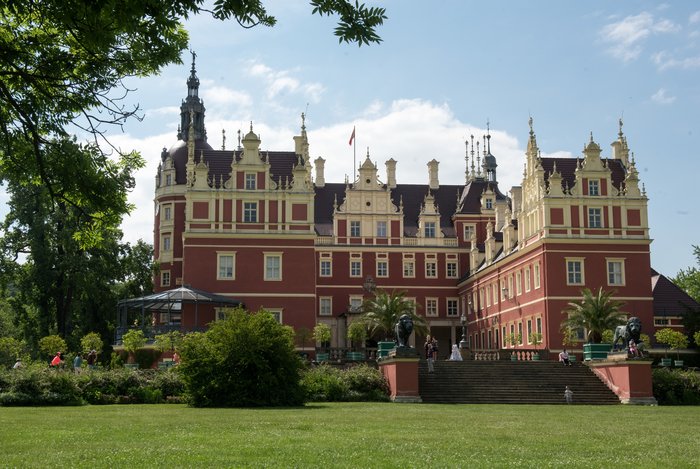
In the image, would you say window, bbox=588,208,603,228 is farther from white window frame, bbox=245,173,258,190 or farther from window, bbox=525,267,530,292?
white window frame, bbox=245,173,258,190

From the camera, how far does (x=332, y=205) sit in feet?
202

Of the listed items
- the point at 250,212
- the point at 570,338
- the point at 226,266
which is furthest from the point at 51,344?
the point at 570,338

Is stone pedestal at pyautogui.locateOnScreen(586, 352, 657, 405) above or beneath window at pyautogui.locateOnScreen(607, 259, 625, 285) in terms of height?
beneath

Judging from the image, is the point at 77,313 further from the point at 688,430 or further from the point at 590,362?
the point at 688,430

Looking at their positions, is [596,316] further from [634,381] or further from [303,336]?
[303,336]

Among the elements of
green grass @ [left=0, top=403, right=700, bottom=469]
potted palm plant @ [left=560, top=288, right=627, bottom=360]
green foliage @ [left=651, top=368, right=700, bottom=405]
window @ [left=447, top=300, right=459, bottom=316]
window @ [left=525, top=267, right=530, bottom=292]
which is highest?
window @ [left=525, top=267, right=530, bottom=292]

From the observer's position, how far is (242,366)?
24344 millimetres

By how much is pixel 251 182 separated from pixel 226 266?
6.05 m

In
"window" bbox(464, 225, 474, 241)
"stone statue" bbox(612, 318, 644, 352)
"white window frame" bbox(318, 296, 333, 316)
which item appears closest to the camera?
"stone statue" bbox(612, 318, 644, 352)

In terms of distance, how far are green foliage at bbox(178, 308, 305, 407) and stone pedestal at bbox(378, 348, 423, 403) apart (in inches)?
220

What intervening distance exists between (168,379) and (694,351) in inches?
1216

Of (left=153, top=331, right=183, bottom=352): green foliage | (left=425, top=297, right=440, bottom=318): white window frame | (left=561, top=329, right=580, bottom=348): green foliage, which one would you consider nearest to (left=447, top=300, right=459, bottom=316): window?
(left=425, top=297, right=440, bottom=318): white window frame

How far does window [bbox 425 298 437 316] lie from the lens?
191 feet

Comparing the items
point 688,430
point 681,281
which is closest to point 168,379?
point 688,430
